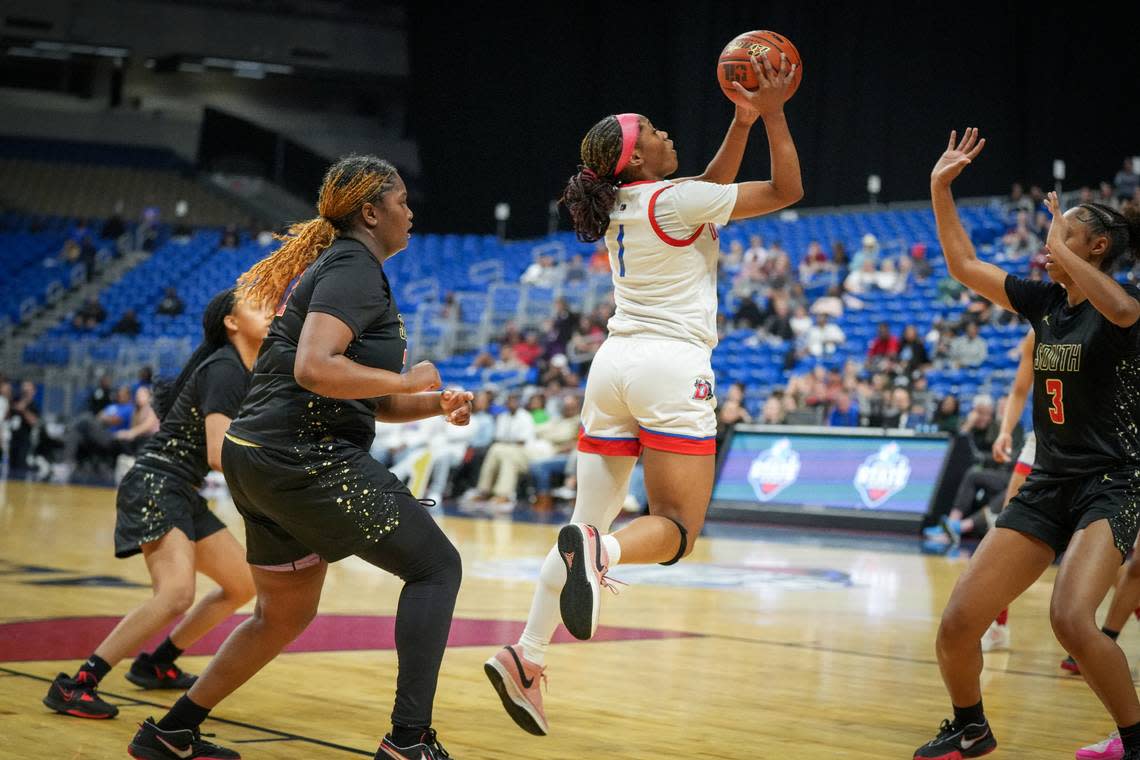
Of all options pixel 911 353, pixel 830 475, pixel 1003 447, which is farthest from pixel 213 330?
pixel 911 353

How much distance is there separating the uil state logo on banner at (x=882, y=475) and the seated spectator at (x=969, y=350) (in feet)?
Result: 8.03

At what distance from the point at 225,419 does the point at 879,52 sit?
21.4 m

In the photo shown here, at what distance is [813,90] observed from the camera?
80.1 feet

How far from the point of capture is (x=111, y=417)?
1955 centimetres

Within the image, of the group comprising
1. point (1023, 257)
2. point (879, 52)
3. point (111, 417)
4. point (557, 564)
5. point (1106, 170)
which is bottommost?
point (111, 417)

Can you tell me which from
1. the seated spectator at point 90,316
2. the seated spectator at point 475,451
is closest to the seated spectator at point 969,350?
the seated spectator at point 475,451

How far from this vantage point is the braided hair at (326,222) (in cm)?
359

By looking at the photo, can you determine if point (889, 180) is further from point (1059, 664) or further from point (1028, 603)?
point (1059, 664)

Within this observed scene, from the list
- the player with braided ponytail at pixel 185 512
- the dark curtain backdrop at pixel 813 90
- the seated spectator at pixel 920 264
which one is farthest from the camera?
the dark curtain backdrop at pixel 813 90

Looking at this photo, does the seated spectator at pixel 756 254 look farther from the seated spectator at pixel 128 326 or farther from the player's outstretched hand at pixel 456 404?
the player's outstretched hand at pixel 456 404

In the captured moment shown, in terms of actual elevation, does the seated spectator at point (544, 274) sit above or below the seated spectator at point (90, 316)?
above

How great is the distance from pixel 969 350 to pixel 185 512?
1224 cm

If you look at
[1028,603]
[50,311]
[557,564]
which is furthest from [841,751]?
[50,311]

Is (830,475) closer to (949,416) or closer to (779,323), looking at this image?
(949,416)
